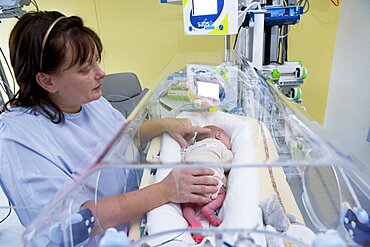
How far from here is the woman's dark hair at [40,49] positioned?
2.75 ft

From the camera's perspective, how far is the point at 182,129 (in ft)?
4.16

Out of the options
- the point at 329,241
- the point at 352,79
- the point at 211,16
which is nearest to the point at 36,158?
the point at 329,241

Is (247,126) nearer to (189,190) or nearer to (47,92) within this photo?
(189,190)

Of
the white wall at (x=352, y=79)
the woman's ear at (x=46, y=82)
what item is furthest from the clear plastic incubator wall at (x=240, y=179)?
the white wall at (x=352, y=79)

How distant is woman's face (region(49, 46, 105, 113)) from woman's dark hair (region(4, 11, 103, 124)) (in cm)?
2

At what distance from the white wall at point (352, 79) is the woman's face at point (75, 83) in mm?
1574

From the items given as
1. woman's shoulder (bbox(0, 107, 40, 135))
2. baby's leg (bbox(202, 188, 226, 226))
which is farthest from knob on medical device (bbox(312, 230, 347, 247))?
woman's shoulder (bbox(0, 107, 40, 135))

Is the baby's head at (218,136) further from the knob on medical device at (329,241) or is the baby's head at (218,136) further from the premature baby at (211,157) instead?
the knob on medical device at (329,241)

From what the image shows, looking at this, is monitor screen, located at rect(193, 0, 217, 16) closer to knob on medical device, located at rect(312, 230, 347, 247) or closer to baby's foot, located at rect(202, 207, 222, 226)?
baby's foot, located at rect(202, 207, 222, 226)

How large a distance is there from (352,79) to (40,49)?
88.5 inches

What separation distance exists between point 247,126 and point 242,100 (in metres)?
0.24

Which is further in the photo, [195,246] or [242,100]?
[242,100]

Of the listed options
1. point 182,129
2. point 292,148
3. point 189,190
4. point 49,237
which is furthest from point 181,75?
point 49,237

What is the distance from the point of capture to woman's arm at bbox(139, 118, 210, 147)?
4.02 feet
